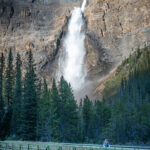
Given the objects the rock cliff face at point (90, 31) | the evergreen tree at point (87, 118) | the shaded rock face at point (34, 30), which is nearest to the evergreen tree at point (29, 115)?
the evergreen tree at point (87, 118)

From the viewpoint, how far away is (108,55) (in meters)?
170

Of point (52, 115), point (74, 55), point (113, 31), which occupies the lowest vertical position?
point (52, 115)

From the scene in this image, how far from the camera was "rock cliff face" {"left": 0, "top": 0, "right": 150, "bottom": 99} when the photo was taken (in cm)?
16888

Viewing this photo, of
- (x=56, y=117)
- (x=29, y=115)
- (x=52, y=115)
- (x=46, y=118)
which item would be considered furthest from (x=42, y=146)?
(x=56, y=117)

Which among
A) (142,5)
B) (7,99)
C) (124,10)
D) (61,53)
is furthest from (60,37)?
(7,99)

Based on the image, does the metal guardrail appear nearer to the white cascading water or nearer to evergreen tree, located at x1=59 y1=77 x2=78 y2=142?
evergreen tree, located at x1=59 y1=77 x2=78 y2=142

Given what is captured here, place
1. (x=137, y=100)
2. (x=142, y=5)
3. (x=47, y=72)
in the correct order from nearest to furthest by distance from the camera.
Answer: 1. (x=137, y=100)
2. (x=47, y=72)
3. (x=142, y=5)

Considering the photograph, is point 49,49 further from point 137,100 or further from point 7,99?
point 7,99

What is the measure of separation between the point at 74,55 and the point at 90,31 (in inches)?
831

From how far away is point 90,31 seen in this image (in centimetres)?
18188

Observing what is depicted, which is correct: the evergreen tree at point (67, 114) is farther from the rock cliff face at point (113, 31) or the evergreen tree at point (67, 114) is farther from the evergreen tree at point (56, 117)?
the rock cliff face at point (113, 31)

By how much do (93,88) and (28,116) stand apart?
107894 mm

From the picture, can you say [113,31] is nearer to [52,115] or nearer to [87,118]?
[87,118]

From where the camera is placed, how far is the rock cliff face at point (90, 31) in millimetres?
168875
